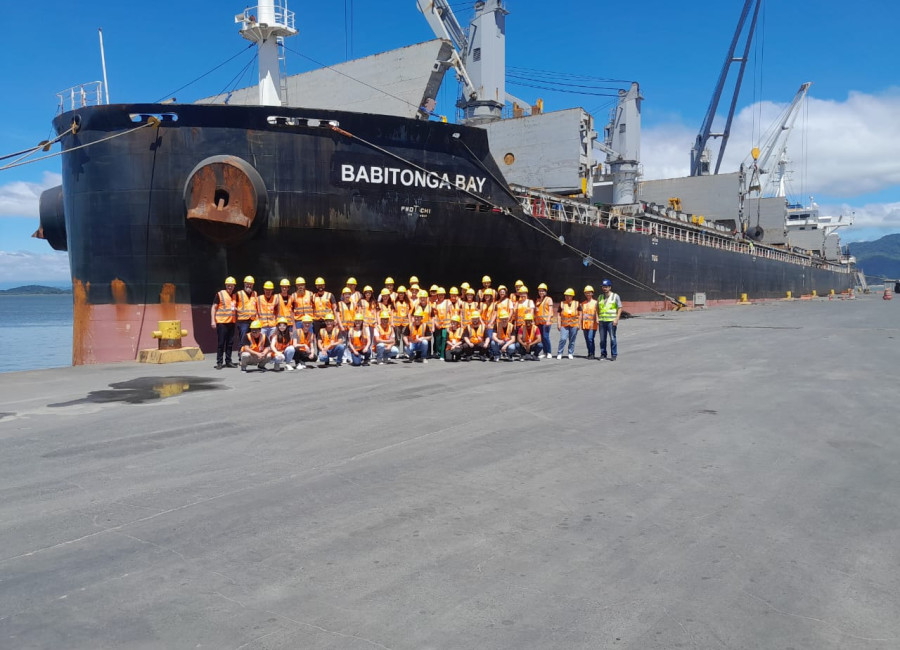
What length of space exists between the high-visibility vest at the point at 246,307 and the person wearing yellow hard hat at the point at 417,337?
301 centimetres

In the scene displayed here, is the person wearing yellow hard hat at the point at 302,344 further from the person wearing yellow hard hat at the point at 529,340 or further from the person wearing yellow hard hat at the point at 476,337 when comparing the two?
the person wearing yellow hard hat at the point at 529,340

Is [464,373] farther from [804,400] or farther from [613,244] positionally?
[613,244]

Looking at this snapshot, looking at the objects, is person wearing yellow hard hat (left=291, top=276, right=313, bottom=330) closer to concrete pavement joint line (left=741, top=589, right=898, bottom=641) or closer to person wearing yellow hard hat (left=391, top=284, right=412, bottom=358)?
person wearing yellow hard hat (left=391, top=284, right=412, bottom=358)

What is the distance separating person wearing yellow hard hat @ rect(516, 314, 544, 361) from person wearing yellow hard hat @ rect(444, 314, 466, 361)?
1257 mm

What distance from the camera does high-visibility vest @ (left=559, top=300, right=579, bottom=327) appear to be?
12.4m

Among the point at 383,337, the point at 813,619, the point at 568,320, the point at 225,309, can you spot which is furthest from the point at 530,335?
the point at 813,619

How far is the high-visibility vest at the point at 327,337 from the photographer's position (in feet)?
38.8

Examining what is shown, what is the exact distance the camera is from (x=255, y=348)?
37.0ft

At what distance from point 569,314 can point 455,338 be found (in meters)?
2.36

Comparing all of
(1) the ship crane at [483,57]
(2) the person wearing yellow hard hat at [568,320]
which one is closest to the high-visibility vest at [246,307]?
(2) the person wearing yellow hard hat at [568,320]

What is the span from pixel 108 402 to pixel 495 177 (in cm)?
1186

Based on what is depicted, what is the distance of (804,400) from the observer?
792 cm

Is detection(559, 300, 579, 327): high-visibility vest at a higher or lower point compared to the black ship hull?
lower

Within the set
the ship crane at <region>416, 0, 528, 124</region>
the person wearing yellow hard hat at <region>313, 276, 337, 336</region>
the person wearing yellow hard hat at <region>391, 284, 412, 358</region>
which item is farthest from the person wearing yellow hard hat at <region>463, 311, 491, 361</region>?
the ship crane at <region>416, 0, 528, 124</region>
